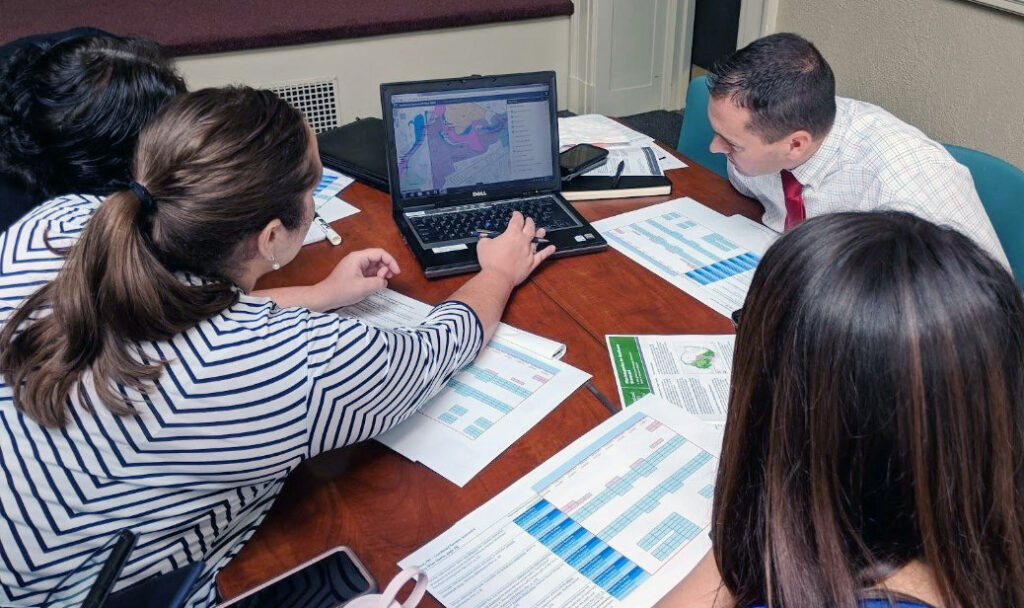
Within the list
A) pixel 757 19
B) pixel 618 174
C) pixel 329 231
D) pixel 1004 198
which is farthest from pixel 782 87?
pixel 757 19

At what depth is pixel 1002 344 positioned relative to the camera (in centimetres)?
56

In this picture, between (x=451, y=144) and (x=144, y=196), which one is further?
(x=451, y=144)

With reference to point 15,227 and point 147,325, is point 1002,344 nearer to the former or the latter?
point 147,325

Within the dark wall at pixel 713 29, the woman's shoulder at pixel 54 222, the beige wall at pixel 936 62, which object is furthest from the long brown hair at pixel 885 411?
the dark wall at pixel 713 29

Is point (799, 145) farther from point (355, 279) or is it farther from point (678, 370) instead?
point (355, 279)

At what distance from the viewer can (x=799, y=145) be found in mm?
1485

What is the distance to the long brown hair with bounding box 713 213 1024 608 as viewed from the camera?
1.79 ft

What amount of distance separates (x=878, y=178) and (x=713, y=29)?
2867mm

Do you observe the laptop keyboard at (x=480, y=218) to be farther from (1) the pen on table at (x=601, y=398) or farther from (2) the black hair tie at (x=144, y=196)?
(2) the black hair tie at (x=144, y=196)

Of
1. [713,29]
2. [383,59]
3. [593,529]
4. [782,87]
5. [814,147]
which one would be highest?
[782,87]

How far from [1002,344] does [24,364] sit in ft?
2.84

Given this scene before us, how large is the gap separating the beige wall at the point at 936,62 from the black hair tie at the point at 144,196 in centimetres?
209

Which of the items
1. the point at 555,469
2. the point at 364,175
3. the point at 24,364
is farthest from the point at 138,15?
the point at 555,469

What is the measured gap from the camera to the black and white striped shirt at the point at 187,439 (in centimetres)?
79
